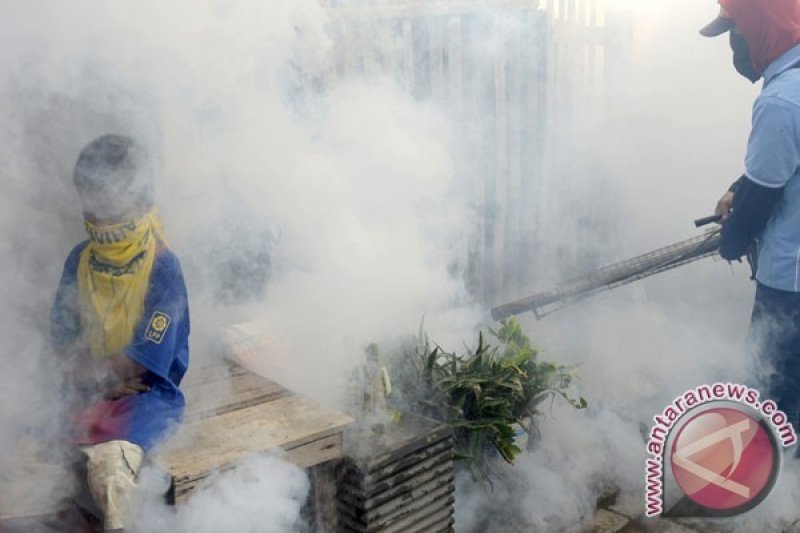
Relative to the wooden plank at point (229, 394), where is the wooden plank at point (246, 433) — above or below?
above

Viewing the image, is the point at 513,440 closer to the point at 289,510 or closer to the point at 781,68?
the point at 289,510

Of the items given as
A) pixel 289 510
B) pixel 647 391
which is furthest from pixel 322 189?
pixel 647 391

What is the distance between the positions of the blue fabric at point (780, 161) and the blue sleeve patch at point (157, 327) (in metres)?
2.90

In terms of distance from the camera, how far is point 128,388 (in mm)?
2877

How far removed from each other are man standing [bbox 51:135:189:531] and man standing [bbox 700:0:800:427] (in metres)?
2.84

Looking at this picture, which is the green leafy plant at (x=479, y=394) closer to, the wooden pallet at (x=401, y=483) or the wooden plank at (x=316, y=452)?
the wooden pallet at (x=401, y=483)

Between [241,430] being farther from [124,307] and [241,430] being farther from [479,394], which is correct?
[479,394]

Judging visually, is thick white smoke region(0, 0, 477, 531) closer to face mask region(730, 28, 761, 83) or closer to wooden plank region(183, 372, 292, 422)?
wooden plank region(183, 372, 292, 422)

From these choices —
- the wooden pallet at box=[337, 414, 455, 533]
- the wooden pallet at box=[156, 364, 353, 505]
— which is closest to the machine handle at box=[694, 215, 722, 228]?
the wooden pallet at box=[337, 414, 455, 533]

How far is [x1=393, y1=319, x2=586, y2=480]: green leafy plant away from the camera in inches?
145

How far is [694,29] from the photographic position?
6746mm

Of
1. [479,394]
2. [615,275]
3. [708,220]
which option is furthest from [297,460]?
[615,275]

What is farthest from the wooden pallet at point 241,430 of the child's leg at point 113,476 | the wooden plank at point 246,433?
the child's leg at point 113,476

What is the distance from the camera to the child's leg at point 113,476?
8.14ft
